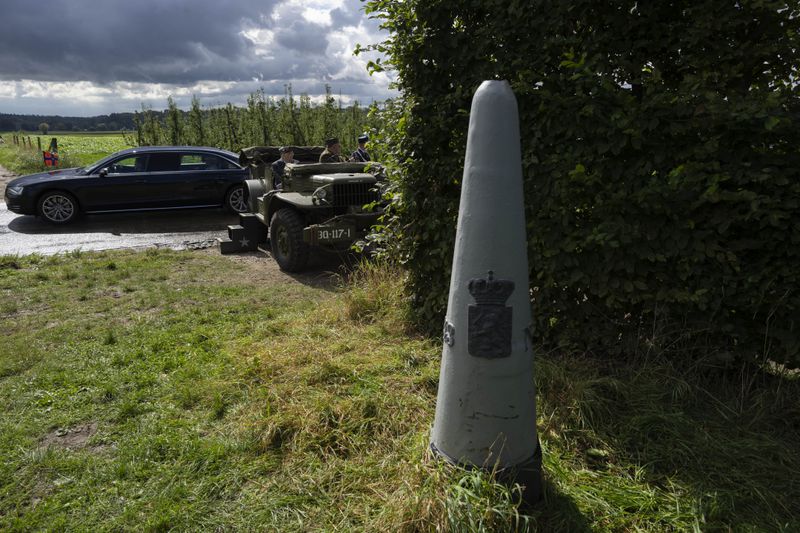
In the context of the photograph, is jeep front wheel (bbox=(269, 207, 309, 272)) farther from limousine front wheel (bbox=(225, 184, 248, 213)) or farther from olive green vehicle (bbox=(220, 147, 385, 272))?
limousine front wheel (bbox=(225, 184, 248, 213))

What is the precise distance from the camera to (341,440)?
3029 millimetres

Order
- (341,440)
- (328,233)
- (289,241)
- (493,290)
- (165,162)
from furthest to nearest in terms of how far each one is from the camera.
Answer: (165,162)
(289,241)
(328,233)
(341,440)
(493,290)

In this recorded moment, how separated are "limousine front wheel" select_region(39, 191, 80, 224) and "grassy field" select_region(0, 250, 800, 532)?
25.1 ft

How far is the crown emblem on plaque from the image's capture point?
233 cm

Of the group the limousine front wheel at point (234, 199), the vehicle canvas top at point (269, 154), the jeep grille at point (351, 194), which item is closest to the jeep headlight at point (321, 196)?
the jeep grille at point (351, 194)

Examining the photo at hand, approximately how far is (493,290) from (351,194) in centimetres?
542

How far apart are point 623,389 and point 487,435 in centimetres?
123

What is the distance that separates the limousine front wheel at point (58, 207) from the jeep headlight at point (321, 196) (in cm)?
696

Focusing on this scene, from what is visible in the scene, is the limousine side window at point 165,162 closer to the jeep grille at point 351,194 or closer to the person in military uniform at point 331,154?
the person in military uniform at point 331,154

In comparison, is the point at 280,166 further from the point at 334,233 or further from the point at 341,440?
the point at 341,440

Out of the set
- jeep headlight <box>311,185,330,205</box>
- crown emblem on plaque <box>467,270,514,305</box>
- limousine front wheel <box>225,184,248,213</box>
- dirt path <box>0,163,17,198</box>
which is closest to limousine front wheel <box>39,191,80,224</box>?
limousine front wheel <box>225,184,248,213</box>

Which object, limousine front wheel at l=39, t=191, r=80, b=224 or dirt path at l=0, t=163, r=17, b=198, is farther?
dirt path at l=0, t=163, r=17, b=198

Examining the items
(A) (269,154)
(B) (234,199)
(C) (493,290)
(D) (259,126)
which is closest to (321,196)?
(A) (269,154)

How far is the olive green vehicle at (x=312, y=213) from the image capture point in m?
6.99
